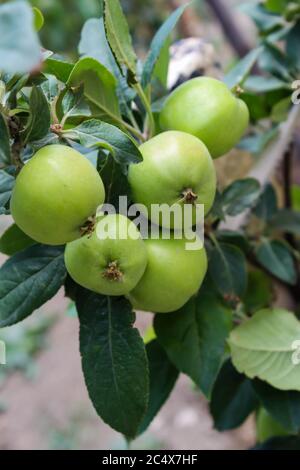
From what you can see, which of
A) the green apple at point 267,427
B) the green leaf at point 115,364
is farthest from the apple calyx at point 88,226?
the green apple at point 267,427

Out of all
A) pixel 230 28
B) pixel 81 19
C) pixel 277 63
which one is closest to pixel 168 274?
pixel 277 63

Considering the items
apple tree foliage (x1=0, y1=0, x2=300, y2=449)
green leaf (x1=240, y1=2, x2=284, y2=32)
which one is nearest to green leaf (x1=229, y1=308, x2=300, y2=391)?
apple tree foliage (x1=0, y1=0, x2=300, y2=449)

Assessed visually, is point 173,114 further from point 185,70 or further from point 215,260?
point 185,70

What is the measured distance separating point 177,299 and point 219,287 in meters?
0.14

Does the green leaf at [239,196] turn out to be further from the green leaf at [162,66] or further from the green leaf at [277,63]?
the green leaf at [277,63]

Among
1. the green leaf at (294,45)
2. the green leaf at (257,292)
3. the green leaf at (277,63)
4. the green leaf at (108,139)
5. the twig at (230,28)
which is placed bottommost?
the green leaf at (257,292)

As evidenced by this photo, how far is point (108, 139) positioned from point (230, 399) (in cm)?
39

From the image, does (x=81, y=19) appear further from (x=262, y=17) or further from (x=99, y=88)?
(x=99, y=88)

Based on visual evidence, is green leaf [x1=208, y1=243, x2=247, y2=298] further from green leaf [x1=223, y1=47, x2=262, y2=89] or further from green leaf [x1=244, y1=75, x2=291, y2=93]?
green leaf [x1=244, y1=75, x2=291, y2=93]

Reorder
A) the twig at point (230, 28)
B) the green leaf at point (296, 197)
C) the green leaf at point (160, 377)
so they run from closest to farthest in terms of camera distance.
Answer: the green leaf at point (160, 377) < the green leaf at point (296, 197) < the twig at point (230, 28)

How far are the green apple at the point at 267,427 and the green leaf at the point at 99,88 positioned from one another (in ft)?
1.41

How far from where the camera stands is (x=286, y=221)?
731 mm

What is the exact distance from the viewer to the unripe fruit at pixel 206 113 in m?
0.42

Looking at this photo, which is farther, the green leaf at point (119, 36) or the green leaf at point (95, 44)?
the green leaf at point (95, 44)
